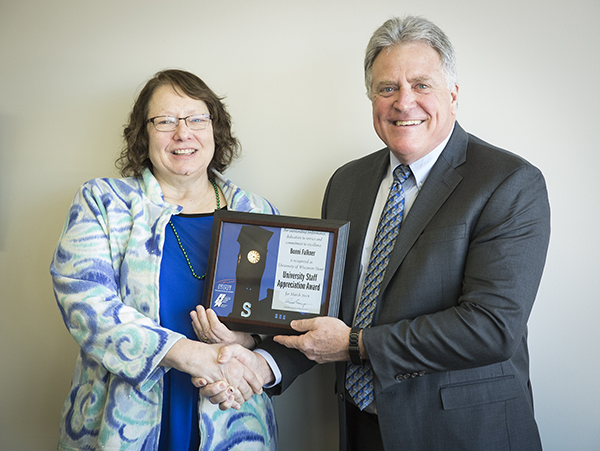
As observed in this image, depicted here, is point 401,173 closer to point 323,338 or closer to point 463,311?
point 463,311

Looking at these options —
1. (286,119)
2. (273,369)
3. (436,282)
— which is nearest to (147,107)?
(286,119)

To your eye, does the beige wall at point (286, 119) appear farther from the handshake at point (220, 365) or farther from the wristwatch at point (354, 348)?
the wristwatch at point (354, 348)

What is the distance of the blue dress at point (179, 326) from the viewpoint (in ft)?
5.53

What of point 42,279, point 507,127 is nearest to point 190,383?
point 42,279

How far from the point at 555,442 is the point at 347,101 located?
1.71 m

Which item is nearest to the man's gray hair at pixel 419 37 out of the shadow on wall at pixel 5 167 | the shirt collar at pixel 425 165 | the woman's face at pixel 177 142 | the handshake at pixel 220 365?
the shirt collar at pixel 425 165

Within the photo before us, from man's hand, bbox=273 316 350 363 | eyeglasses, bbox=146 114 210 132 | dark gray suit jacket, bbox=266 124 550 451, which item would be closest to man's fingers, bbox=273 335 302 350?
man's hand, bbox=273 316 350 363

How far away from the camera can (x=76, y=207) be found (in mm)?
1742

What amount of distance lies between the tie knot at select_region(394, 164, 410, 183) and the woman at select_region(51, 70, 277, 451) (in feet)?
2.03

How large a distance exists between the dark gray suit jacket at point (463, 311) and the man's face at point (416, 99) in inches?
6.0

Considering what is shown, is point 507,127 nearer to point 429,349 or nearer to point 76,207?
point 429,349

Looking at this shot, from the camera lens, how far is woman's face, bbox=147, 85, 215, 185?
1838 mm

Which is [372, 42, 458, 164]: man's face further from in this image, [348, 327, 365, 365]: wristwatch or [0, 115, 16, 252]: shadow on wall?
[0, 115, 16, 252]: shadow on wall

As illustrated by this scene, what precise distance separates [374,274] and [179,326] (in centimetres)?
72
